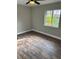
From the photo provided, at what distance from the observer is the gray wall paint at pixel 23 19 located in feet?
20.5

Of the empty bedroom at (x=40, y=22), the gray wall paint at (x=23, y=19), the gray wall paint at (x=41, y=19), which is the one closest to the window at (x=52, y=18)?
the empty bedroom at (x=40, y=22)

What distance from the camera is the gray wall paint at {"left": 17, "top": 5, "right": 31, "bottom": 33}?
246 inches

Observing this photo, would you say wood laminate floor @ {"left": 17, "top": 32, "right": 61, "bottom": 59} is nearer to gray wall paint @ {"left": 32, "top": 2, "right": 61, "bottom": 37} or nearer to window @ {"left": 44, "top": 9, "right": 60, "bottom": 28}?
gray wall paint @ {"left": 32, "top": 2, "right": 61, "bottom": 37}

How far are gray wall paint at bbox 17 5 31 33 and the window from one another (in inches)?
66.7

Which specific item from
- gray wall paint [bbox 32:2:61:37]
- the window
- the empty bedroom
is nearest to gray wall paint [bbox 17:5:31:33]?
the empty bedroom

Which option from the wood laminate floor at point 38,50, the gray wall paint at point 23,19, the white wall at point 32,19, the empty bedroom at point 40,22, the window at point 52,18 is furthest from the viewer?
the gray wall paint at point 23,19

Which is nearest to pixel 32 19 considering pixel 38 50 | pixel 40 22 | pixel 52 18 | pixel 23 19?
pixel 23 19

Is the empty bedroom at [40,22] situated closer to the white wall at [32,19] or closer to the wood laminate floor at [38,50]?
the white wall at [32,19]

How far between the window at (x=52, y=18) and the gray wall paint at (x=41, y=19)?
251 millimetres
